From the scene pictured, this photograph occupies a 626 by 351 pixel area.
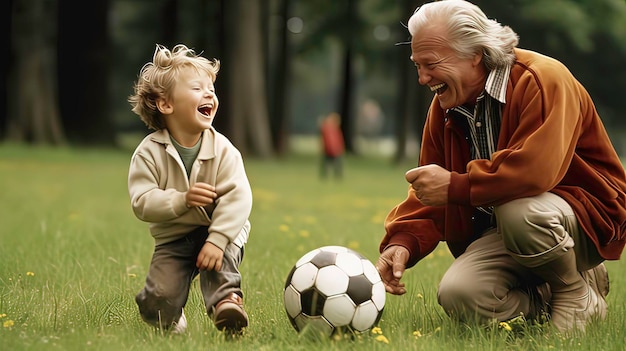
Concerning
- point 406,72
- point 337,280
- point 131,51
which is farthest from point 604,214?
point 131,51

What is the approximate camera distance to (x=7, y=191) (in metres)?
13.1

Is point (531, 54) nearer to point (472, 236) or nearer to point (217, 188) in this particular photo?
point (472, 236)

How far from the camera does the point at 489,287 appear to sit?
465 centimetres

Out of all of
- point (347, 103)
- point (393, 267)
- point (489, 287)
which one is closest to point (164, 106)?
point (393, 267)

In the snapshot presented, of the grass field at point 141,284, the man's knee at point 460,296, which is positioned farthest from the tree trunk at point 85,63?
the man's knee at point 460,296

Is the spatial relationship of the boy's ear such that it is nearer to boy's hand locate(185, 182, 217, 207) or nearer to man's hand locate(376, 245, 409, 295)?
boy's hand locate(185, 182, 217, 207)

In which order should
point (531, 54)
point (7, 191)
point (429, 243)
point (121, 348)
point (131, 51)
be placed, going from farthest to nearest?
point (131, 51), point (7, 191), point (429, 243), point (531, 54), point (121, 348)

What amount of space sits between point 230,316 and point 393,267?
1074 millimetres

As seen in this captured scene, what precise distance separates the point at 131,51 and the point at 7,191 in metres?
34.8

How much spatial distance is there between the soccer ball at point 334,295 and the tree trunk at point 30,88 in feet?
69.8

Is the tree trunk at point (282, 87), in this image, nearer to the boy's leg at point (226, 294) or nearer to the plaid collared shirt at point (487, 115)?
the plaid collared shirt at point (487, 115)

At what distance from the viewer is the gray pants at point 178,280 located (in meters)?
4.32

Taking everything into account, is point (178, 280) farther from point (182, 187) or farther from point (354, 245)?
point (354, 245)

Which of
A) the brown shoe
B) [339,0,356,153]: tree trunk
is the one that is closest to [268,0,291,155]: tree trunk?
[339,0,356,153]: tree trunk
